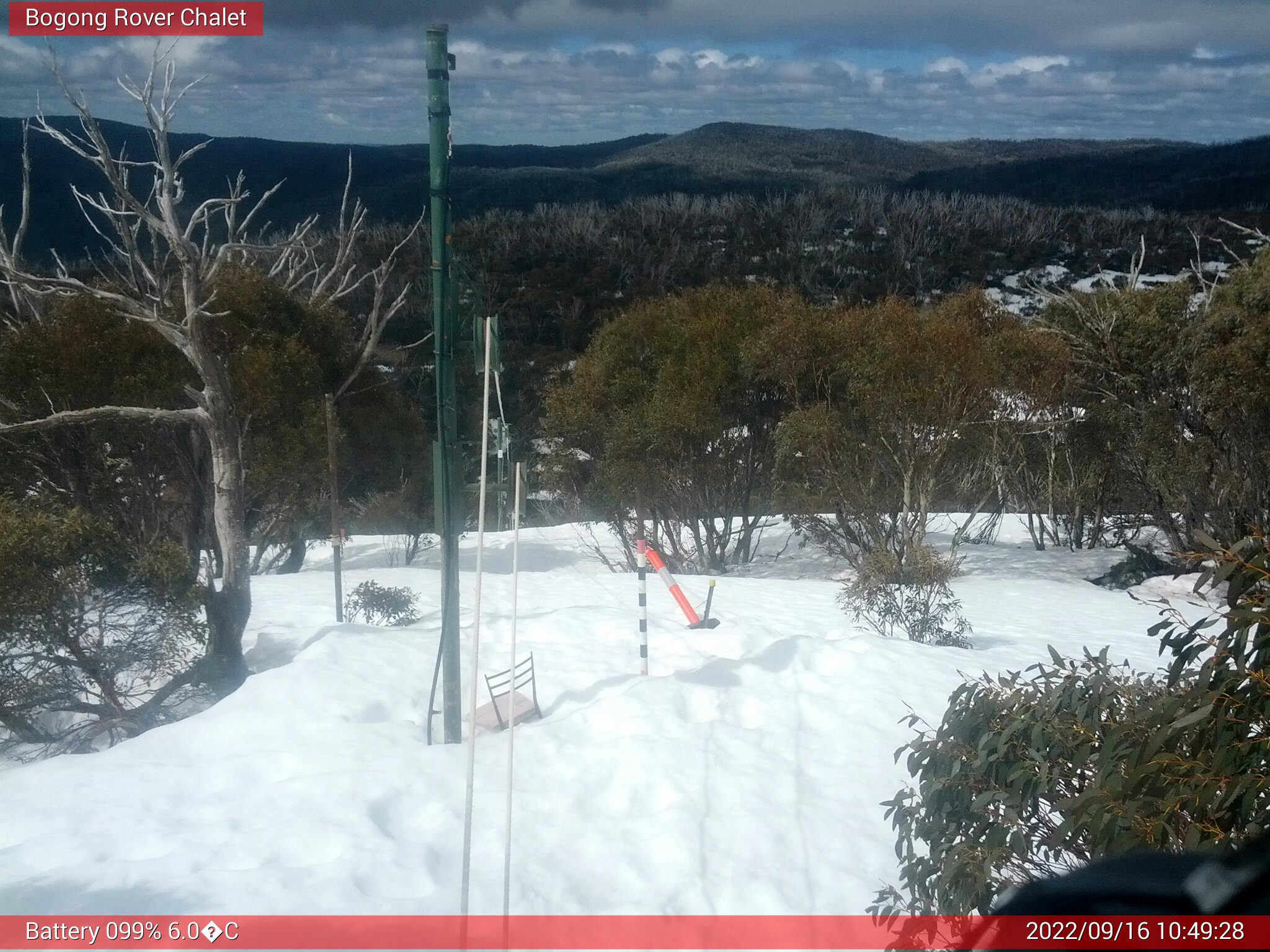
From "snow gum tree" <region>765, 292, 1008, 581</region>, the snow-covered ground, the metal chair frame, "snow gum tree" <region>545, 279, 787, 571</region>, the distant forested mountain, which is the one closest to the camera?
the snow-covered ground

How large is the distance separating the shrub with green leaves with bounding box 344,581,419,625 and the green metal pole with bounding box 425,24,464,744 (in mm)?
4704

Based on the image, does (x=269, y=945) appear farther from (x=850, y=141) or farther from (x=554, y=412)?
(x=850, y=141)

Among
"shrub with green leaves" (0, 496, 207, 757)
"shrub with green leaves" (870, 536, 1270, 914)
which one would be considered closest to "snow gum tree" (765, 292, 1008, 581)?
"shrub with green leaves" (0, 496, 207, 757)

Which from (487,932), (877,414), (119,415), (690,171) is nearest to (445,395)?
(487,932)

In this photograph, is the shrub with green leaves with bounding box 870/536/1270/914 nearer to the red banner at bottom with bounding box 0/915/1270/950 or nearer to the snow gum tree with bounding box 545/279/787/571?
the red banner at bottom with bounding box 0/915/1270/950

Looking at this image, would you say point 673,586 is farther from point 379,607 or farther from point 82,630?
point 82,630

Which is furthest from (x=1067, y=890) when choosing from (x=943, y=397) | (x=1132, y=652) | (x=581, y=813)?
(x=943, y=397)

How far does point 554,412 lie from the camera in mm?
15391

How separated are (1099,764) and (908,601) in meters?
6.83

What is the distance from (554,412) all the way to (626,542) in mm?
2366

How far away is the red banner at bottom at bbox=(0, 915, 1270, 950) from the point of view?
330 cm

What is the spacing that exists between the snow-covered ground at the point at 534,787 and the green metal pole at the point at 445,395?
1.45 ft

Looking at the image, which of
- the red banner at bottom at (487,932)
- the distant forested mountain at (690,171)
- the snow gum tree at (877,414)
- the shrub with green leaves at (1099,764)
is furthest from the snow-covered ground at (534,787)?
the distant forested mountain at (690,171)

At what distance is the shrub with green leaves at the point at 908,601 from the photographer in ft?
29.8
